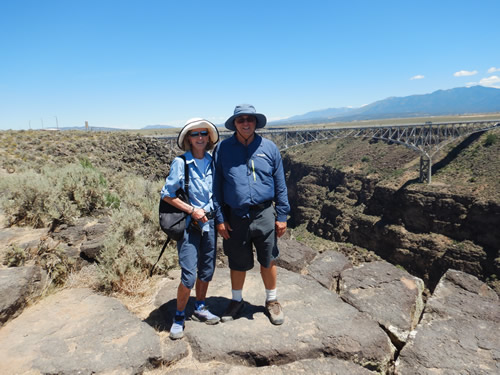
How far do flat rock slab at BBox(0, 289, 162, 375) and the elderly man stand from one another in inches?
34.4

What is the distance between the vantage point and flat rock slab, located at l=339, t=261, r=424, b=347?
3110mm

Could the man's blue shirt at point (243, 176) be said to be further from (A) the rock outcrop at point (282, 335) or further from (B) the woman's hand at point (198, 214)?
(A) the rock outcrop at point (282, 335)

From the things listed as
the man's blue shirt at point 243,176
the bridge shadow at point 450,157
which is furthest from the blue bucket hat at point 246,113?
the bridge shadow at point 450,157

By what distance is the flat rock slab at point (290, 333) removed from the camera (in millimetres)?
2684

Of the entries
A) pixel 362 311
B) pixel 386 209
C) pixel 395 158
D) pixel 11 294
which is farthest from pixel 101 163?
pixel 395 158

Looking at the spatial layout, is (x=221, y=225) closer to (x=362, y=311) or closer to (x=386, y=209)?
(x=362, y=311)

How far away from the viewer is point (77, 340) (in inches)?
105

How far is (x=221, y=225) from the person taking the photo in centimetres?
299

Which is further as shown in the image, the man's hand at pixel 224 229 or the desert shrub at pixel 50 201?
the desert shrub at pixel 50 201

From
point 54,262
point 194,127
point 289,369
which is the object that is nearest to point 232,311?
point 289,369

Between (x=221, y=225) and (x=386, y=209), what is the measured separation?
4392cm

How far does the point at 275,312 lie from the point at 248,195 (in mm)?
1198

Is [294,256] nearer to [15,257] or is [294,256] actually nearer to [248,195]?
[248,195]

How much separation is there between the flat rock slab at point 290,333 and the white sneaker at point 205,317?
0.15 feet
